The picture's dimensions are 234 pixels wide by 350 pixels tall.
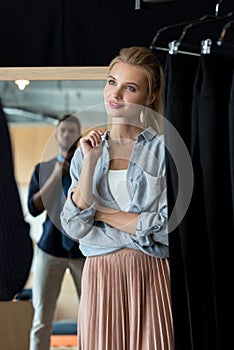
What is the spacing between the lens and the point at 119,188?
2730 mm

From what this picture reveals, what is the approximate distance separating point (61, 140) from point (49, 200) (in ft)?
1.57

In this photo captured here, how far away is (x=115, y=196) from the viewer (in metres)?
2.73

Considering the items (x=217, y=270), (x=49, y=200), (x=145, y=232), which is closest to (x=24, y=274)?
(x=217, y=270)

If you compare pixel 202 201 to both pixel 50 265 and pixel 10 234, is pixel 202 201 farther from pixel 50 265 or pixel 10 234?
pixel 50 265

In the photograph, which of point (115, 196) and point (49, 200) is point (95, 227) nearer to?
point (115, 196)

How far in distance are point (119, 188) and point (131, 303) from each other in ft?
1.20

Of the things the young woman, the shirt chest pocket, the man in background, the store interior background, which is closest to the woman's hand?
the young woman

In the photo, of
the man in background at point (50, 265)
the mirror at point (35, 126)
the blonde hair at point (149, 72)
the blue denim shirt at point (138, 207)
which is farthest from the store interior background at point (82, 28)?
the mirror at point (35, 126)

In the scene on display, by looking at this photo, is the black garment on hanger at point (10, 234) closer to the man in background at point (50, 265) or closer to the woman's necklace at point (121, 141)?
the woman's necklace at point (121, 141)

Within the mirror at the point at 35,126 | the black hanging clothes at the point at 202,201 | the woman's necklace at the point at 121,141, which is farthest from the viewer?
the mirror at the point at 35,126

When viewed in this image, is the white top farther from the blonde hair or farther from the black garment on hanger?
the black garment on hanger

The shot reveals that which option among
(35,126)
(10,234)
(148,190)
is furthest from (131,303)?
(35,126)

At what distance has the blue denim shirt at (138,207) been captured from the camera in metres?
2.66

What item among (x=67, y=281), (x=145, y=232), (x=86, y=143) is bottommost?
(x=67, y=281)
